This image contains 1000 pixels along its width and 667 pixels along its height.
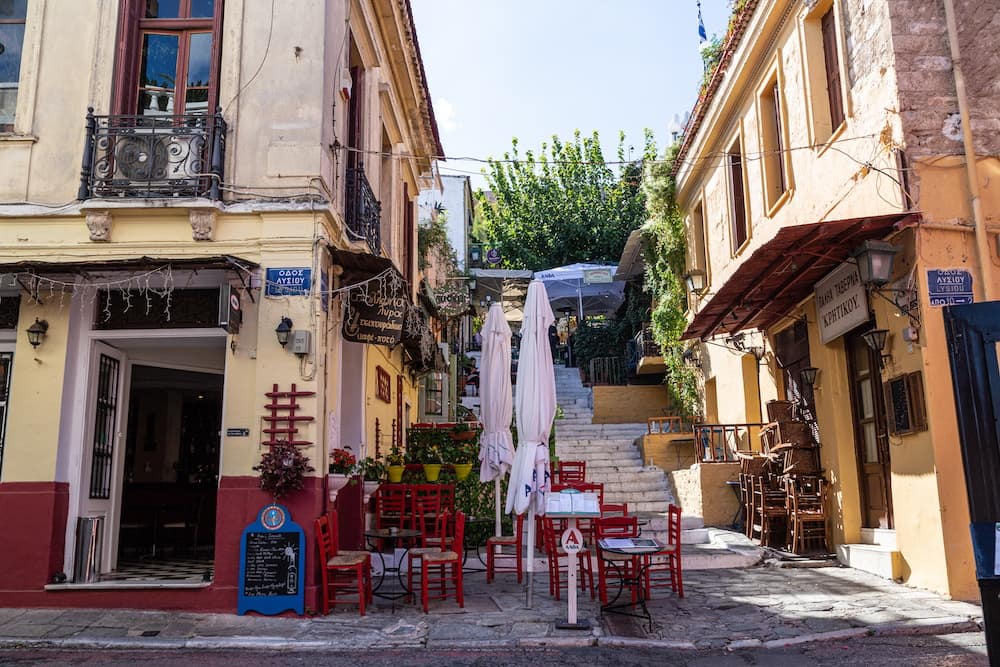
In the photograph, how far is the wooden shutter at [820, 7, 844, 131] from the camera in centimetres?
1020

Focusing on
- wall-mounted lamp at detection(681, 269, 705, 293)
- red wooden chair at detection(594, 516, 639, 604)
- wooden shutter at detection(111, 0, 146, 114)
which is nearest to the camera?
red wooden chair at detection(594, 516, 639, 604)

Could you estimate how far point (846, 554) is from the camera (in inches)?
386

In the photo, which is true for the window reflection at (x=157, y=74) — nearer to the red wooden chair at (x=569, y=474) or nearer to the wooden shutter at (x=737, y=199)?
the red wooden chair at (x=569, y=474)

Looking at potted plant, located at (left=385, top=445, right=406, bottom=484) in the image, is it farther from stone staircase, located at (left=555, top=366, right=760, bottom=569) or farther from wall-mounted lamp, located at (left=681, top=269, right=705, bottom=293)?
wall-mounted lamp, located at (left=681, top=269, right=705, bottom=293)

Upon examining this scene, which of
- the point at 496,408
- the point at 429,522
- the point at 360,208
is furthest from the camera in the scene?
the point at 496,408

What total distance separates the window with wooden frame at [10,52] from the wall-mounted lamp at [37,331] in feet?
8.04

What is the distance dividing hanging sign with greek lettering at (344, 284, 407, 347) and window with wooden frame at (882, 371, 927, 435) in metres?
5.44

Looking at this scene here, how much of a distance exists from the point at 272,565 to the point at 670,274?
41.0 ft

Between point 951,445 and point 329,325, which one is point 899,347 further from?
point 329,325

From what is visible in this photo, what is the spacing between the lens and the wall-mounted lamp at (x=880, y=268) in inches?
314

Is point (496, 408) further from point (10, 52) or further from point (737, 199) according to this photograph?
point (10, 52)

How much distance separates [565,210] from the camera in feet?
96.6

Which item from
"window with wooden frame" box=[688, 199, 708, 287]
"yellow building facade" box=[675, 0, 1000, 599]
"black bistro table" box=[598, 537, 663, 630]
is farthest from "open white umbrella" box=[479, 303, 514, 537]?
"window with wooden frame" box=[688, 199, 708, 287]

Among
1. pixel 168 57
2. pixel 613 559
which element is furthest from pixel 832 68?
pixel 168 57
